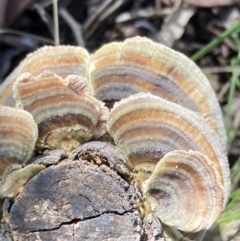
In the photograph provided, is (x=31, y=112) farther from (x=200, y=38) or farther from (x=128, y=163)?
(x=200, y=38)

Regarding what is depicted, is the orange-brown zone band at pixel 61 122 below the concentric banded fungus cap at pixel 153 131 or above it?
above

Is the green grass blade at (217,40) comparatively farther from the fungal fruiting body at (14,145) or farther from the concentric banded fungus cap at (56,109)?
the fungal fruiting body at (14,145)

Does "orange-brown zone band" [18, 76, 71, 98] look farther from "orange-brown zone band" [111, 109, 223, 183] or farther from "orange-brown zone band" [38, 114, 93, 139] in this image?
"orange-brown zone band" [111, 109, 223, 183]

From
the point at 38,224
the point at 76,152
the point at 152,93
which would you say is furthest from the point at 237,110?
the point at 38,224

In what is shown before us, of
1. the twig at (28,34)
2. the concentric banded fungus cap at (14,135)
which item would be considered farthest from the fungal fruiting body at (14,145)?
the twig at (28,34)

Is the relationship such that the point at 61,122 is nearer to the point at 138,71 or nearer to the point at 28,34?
the point at 138,71

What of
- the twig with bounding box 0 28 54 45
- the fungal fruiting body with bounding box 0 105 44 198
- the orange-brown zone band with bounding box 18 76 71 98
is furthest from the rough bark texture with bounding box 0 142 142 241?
the twig with bounding box 0 28 54 45
